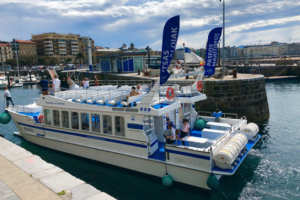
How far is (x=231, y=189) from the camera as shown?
891 cm

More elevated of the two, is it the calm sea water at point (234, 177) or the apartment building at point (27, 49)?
the apartment building at point (27, 49)

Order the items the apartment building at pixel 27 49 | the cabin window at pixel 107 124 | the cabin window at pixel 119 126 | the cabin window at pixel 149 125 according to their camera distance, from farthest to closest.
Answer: the apartment building at pixel 27 49 < the cabin window at pixel 107 124 < the cabin window at pixel 119 126 < the cabin window at pixel 149 125

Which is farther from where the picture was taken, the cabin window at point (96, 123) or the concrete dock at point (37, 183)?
the cabin window at point (96, 123)

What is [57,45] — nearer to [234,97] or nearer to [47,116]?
[234,97]

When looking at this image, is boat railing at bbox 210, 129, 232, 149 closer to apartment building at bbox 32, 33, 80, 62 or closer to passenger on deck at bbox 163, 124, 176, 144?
passenger on deck at bbox 163, 124, 176, 144

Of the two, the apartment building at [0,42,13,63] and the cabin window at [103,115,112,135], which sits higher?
the apartment building at [0,42,13,63]

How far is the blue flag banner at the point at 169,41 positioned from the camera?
7930 millimetres

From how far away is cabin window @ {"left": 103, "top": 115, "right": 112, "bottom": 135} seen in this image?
391 inches

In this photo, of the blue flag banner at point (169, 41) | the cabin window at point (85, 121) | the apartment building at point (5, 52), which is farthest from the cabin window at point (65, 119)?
the apartment building at point (5, 52)

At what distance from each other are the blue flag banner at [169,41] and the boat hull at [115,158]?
3.21 meters

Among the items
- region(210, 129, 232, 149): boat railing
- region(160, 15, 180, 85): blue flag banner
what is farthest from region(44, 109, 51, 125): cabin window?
region(210, 129, 232, 149): boat railing

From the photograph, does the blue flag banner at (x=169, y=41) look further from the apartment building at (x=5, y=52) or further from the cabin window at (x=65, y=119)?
the apartment building at (x=5, y=52)

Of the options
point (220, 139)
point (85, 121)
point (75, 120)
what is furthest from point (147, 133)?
point (75, 120)

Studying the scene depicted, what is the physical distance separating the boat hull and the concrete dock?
3629 mm
